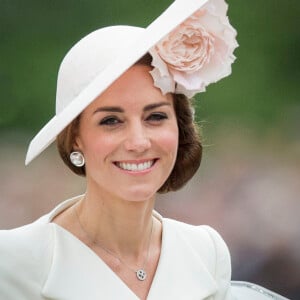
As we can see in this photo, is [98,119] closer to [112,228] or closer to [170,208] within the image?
[112,228]

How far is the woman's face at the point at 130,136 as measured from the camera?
55.9 inches

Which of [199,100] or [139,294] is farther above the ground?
[199,100]

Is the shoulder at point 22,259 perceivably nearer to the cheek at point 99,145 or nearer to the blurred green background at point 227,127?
the cheek at point 99,145

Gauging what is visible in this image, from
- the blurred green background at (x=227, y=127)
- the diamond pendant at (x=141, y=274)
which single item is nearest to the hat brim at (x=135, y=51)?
the diamond pendant at (x=141, y=274)

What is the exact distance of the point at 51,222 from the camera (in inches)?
61.5

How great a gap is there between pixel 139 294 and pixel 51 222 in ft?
0.75

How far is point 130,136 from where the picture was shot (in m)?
1.42

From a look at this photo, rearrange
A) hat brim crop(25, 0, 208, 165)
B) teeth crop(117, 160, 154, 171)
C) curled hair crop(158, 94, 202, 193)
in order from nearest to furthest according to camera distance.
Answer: hat brim crop(25, 0, 208, 165) → teeth crop(117, 160, 154, 171) → curled hair crop(158, 94, 202, 193)

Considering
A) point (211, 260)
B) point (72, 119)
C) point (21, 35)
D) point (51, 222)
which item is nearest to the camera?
point (72, 119)

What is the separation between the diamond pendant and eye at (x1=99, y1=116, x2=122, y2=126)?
348 mm

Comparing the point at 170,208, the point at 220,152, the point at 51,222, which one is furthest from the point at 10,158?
the point at 51,222

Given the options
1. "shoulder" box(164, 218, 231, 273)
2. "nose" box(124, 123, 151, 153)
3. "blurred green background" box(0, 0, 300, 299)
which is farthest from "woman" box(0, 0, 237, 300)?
"blurred green background" box(0, 0, 300, 299)

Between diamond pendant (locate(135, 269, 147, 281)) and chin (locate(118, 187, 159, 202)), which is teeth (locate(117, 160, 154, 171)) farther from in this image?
diamond pendant (locate(135, 269, 147, 281))

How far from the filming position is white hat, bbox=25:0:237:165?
53.2 inches
